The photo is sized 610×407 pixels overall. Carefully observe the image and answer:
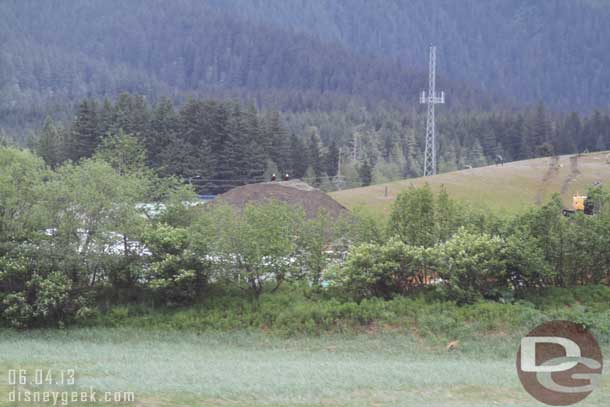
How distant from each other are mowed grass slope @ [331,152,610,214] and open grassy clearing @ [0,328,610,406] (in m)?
26.7

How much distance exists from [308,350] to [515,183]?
38968 mm

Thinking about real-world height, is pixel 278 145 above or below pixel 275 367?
above

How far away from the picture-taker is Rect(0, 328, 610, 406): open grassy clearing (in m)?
14.3

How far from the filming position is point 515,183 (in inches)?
2315

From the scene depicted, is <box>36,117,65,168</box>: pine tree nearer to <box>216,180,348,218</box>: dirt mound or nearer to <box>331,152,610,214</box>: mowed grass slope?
<box>331,152,610,214</box>: mowed grass slope

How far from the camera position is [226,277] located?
95.1 feet

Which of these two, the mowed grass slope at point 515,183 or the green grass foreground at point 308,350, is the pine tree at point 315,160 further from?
the green grass foreground at point 308,350

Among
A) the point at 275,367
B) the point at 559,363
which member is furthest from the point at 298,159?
the point at 559,363

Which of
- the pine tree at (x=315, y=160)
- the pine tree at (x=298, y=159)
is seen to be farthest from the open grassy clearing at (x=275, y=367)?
the pine tree at (x=315, y=160)

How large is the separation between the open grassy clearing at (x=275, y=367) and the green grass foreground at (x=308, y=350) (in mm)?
39

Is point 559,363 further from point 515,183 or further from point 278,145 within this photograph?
→ point 278,145

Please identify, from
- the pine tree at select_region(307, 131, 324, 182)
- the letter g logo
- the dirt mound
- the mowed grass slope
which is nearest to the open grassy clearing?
the letter g logo

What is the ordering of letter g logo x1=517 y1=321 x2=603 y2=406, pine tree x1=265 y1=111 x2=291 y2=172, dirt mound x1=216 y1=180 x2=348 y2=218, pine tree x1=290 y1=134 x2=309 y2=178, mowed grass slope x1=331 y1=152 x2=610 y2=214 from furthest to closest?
pine tree x1=290 y1=134 x2=309 y2=178 → pine tree x1=265 y1=111 x2=291 y2=172 → mowed grass slope x1=331 y1=152 x2=610 y2=214 → dirt mound x1=216 y1=180 x2=348 y2=218 → letter g logo x1=517 y1=321 x2=603 y2=406

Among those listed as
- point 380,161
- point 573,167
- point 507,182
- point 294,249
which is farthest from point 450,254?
point 380,161
